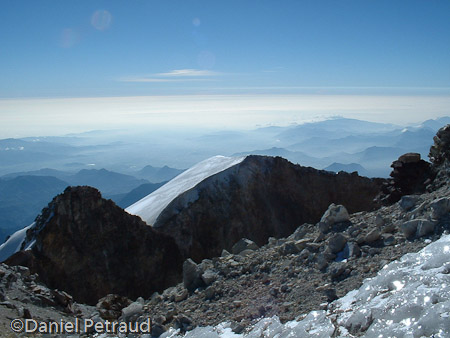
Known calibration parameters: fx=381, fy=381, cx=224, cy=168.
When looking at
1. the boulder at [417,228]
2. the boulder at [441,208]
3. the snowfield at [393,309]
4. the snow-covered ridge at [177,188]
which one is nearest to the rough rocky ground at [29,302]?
the snowfield at [393,309]

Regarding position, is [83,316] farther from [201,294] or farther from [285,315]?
[285,315]

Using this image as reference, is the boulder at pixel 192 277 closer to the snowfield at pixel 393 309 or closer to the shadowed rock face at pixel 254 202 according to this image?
the snowfield at pixel 393 309

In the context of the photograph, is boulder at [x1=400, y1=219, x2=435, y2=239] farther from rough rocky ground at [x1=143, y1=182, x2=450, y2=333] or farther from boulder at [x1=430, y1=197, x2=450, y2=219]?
boulder at [x1=430, y1=197, x2=450, y2=219]

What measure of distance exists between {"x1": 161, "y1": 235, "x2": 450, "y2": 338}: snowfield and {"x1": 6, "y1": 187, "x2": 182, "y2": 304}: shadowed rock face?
16447mm

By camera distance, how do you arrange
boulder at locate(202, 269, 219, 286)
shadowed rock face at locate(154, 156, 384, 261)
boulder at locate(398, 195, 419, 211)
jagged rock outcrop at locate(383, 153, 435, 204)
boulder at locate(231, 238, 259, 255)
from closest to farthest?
1. boulder at locate(398, 195, 419, 211)
2. boulder at locate(202, 269, 219, 286)
3. boulder at locate(231, 238, 259, 255)
4. jagged rock outcrop at locate(383, 153, 435, 204)
5. shadowed rock face at locate(154, 156, 384, 261)

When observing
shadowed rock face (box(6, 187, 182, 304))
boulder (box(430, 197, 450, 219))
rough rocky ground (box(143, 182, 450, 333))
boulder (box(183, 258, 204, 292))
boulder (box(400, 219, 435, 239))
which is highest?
boulder (box(430, 197, 450, 219))

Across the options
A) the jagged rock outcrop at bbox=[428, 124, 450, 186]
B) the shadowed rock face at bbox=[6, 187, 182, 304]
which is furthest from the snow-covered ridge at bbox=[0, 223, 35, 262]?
the jagged rock outcrop at bbox=[428, 124, 450, 186]

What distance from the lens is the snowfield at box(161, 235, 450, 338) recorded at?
673 cm

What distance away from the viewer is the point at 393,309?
7270mm

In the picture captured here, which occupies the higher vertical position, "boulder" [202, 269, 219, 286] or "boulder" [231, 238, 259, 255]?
"boulder" [202, 269, 219, 286]

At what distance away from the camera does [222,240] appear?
106ft

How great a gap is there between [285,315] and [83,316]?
27.5 feet

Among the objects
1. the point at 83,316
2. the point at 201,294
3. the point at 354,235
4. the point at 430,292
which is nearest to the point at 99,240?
the point at 83,316

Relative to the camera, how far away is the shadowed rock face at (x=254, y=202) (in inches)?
1222
